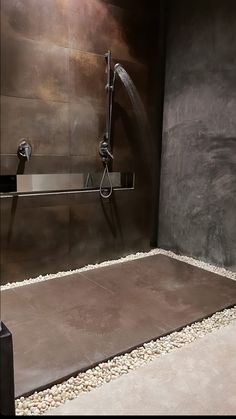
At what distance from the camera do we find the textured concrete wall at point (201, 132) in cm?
303

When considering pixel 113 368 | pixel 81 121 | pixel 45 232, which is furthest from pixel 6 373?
pixel 81 121

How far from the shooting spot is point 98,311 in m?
2.35

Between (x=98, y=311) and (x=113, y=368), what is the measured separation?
23.9 inches

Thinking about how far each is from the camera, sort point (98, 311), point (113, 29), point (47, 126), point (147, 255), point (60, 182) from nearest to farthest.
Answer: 1. point (60, 182)
2. point (98, 311)
3. point (47, 126)
4. point (113, 29)
5. point (147, 255)

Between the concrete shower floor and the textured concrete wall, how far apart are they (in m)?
0.43

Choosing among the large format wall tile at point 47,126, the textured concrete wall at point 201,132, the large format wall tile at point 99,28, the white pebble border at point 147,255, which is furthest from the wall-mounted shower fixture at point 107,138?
the textured concrete wall at point 201,132

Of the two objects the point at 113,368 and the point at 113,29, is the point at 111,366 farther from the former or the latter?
the point at 113,29

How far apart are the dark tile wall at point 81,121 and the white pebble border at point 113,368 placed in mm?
825

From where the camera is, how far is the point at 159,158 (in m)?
3.77

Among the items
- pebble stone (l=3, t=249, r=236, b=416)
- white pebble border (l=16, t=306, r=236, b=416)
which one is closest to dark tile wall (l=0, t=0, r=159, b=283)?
pebble stone (l=3, t=249, r=236, b=416)

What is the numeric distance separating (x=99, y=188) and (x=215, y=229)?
122 cm

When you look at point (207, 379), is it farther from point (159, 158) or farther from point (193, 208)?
point (159, 158)

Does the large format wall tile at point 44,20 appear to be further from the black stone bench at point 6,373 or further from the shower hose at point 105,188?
the black stone bench at point 6,373

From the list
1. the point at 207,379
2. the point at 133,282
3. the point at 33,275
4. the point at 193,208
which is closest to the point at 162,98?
the point at 193,208
